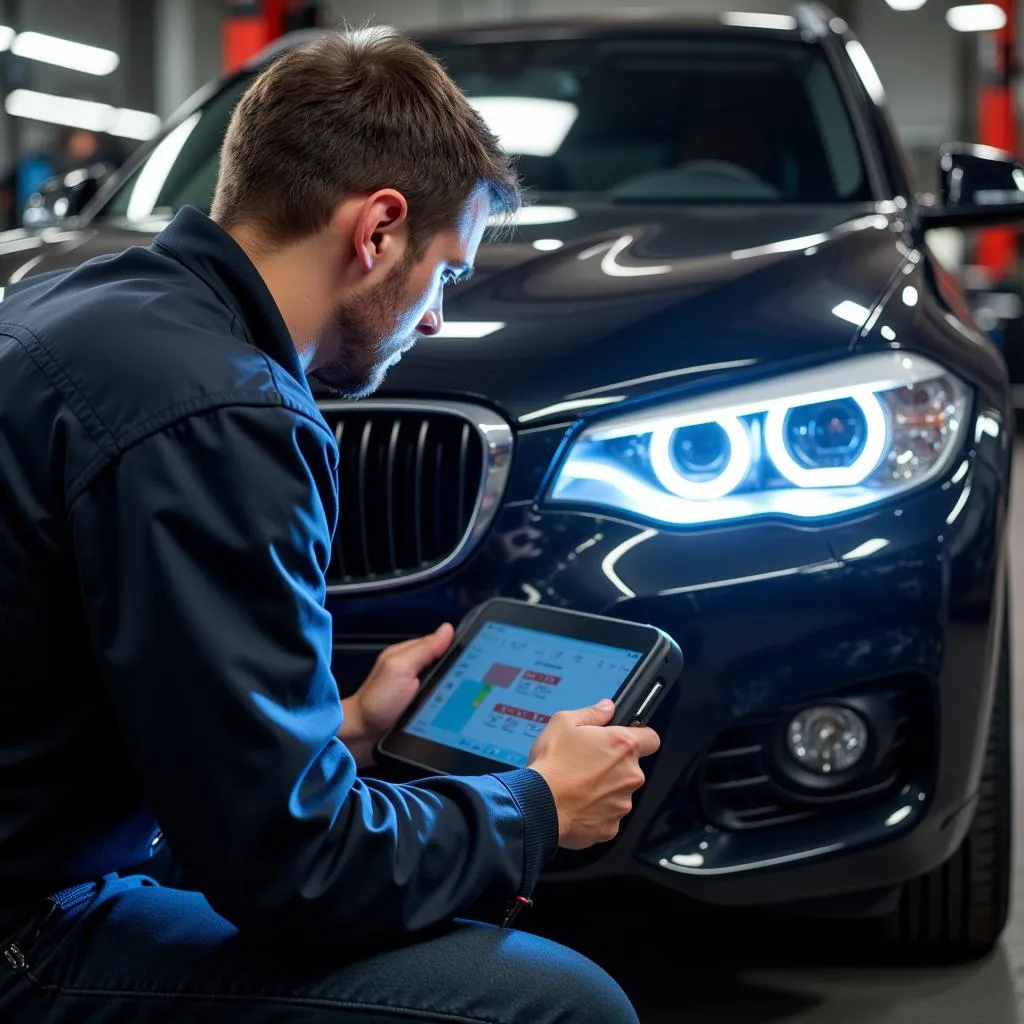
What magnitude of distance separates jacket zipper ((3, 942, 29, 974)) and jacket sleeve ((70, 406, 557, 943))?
0.69 ft

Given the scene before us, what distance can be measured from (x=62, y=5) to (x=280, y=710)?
21.0 metres

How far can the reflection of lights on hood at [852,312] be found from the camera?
194 centimetres

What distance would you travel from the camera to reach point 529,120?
3.01 m

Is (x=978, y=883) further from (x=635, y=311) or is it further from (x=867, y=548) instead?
(x=635, y=311)

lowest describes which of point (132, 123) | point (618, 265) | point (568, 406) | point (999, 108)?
point (132, 123)

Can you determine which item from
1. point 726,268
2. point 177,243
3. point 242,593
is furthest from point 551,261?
point 242,593

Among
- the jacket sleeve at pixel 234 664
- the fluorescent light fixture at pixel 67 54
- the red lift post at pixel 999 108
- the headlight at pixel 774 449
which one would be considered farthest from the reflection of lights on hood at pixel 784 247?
the fluorescent light fixture at pixel 67 54

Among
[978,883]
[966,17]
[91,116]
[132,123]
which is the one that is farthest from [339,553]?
[966,17]

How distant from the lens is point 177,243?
1278 mm

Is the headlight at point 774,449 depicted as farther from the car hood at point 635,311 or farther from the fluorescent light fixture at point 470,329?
the fluorescent light fixture at point 470,329

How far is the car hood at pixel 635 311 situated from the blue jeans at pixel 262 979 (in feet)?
2.49

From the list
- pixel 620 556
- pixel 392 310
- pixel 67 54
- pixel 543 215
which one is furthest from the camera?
pixel 67 54

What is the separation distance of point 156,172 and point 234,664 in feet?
7.01

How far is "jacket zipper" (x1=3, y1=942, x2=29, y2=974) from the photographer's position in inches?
48.8
